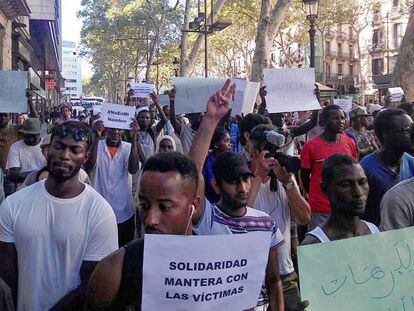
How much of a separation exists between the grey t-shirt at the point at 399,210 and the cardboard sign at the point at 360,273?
63cm

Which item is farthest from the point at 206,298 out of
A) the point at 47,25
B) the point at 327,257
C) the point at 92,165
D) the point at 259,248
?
the point at 47,25

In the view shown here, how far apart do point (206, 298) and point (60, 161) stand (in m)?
1.30

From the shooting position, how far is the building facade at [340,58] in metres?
66.3

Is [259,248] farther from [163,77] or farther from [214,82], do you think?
[163,77]

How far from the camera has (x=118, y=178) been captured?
5.64 metres

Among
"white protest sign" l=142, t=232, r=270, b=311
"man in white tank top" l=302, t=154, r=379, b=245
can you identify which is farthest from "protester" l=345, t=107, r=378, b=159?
"white protest sign" l=142, t=232, r=270, b=311

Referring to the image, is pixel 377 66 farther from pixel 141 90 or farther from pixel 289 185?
pixel 289 185

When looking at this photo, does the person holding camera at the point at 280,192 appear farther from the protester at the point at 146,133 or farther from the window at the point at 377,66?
the window at the point at 377,66

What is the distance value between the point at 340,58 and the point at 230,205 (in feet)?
224

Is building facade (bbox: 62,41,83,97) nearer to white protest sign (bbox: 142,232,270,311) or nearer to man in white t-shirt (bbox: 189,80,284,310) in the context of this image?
man in white t-shirt (bbox: 189,80,284,310)

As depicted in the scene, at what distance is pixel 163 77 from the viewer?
61531 millimetres

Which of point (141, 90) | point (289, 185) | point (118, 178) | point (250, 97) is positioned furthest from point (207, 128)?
point (141, 90)

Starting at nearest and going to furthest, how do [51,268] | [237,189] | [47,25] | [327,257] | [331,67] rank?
[327,257] → [51,268] → [237,189] → [47,25] → [331,67]

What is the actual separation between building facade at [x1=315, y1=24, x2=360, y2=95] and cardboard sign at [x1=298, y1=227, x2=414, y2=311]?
211 feet
